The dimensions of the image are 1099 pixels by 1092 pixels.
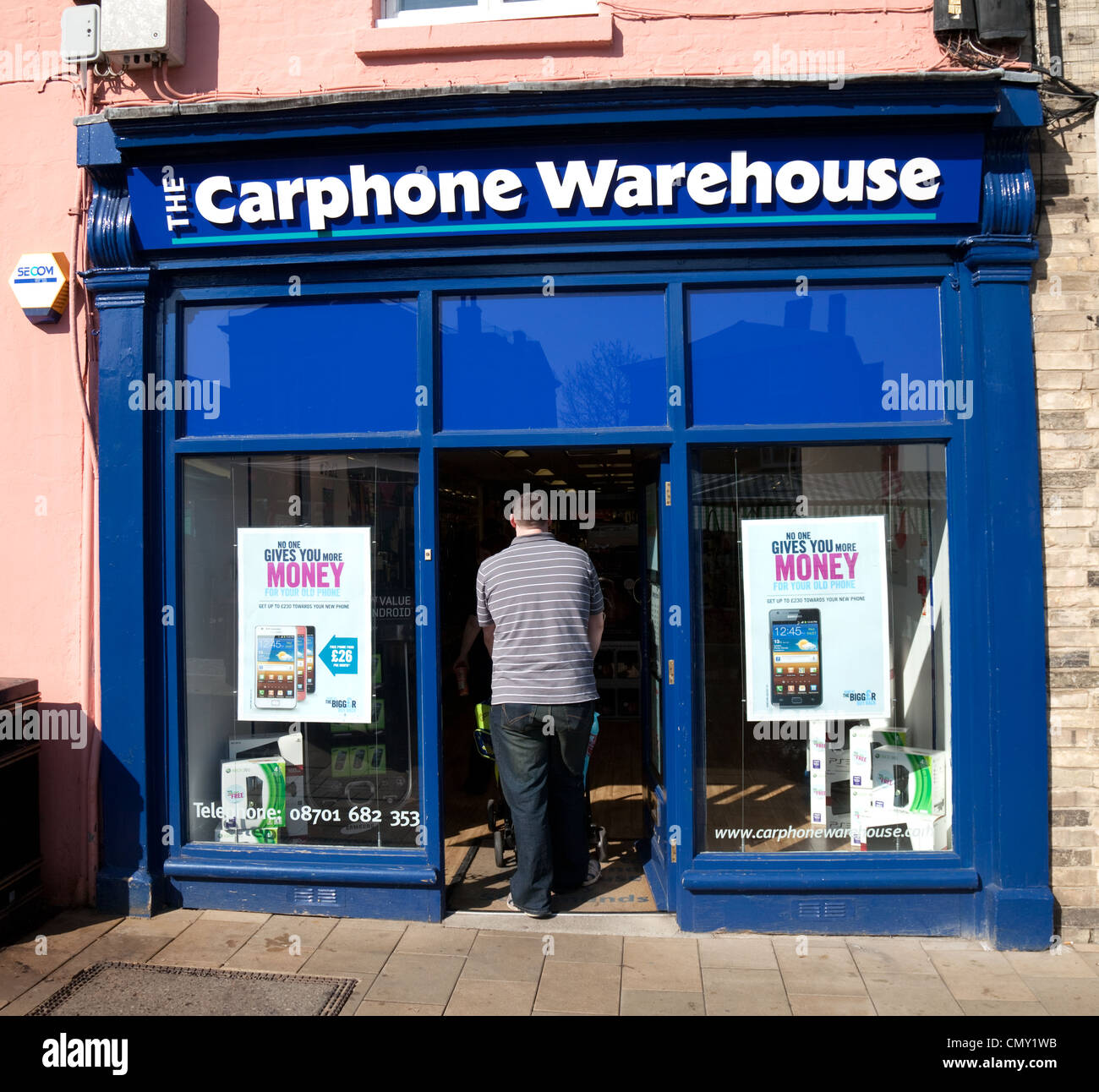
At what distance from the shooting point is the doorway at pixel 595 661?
16.4 ft

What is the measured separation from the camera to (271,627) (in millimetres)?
4809

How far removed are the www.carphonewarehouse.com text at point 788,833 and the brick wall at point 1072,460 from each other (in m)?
0.78

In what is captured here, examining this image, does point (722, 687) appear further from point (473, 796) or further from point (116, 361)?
point (116, 361)

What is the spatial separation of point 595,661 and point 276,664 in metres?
4.74

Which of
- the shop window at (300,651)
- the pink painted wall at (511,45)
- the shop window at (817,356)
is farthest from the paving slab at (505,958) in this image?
the pink painted wall at (511,45)

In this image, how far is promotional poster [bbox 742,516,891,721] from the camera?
455 centimetres

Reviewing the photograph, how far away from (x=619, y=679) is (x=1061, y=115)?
608cm

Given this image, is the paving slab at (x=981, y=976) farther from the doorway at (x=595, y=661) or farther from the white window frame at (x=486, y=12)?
the white window frame at (x=486, y=12)

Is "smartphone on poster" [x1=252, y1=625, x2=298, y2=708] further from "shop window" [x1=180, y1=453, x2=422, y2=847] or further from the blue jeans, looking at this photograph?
the blue jeans

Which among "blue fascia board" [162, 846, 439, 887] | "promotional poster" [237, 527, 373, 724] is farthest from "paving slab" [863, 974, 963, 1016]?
"promotional poster" [237, 527, 373, 724]

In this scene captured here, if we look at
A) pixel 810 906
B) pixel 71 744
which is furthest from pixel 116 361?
pixel 810 906

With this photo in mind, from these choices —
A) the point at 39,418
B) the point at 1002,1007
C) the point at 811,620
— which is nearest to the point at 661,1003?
the point at 1002,1007

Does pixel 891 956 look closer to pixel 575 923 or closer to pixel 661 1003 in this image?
pixel 661 1003

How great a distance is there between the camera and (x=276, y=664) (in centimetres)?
481
